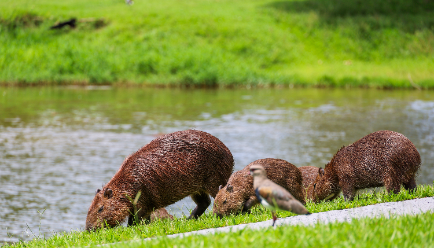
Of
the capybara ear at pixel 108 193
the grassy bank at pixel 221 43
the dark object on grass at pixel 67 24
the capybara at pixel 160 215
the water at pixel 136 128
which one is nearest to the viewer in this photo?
the capybara ear at pixel 108 193

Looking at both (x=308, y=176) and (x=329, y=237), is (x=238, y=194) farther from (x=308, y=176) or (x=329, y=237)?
(x=329, y=237)

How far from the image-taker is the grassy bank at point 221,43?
107 feet

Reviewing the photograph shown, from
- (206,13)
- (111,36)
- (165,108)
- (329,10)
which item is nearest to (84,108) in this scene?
(165,108)

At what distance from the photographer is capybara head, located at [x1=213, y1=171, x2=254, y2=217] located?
316 inches

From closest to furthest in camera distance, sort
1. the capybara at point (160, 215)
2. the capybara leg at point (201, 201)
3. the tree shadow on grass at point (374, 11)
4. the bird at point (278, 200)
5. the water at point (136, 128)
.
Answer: the bird at point (278, 200), the capybara leg at point (201, 201), the capybara at point (160, 215), the water at point (136, 128), the tree shadow on grass at point (374, 11)

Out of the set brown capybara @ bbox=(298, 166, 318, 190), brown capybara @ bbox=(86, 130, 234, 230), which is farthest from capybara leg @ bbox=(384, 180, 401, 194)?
brown capybara @ bbox=(86, 130, 234, 230)

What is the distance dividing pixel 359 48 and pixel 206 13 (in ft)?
37.7

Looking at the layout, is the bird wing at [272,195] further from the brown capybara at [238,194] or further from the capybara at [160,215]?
the capybara at [160,215]

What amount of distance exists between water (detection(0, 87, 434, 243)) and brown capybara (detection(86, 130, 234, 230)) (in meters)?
0.77

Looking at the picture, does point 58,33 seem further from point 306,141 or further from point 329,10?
point 306,141

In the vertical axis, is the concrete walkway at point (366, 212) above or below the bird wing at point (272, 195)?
below

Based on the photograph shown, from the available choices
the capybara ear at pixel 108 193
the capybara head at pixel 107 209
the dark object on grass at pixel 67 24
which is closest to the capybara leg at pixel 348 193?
the capybara head at pixel 107 209

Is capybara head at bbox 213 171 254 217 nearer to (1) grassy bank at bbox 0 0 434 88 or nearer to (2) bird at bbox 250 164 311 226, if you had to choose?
(2) bird at bbox 250 164 311 226

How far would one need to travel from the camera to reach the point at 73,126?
19562mm
